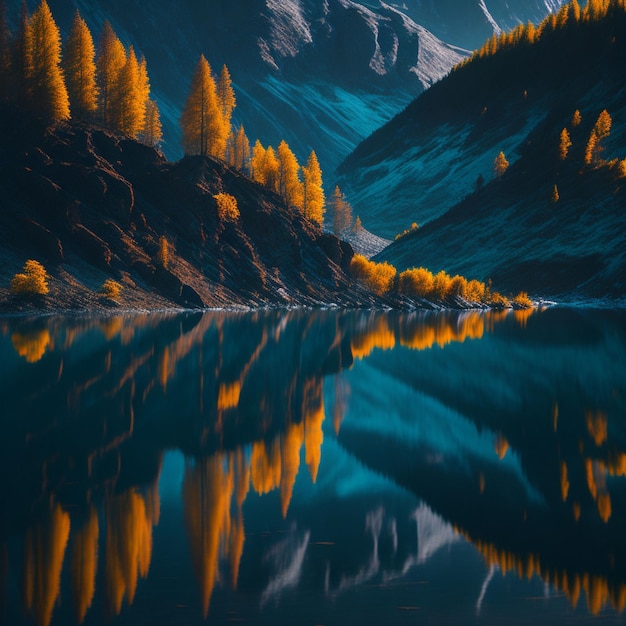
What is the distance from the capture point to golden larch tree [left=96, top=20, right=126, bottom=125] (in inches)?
4712

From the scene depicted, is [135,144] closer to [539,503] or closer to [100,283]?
[100,283]

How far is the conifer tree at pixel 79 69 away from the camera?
377 ft

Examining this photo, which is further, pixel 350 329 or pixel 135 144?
pixel 135 144

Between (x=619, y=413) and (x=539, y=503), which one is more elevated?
(x=619, y=413)

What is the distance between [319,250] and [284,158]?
19660 millimetres

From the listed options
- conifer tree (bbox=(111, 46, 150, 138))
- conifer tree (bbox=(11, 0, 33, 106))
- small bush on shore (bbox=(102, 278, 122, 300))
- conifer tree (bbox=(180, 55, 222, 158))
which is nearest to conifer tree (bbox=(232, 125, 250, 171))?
conifer tree (bbox=(180, 55, 222, 158))

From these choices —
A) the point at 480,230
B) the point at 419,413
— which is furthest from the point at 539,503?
the point at 480,230

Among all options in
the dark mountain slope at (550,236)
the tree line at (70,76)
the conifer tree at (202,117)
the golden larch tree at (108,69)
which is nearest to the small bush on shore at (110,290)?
the tree line at (70,76)

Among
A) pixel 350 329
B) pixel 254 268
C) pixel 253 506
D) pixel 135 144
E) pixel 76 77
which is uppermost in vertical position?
pixel 76 77

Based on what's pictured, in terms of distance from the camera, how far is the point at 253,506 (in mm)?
22172

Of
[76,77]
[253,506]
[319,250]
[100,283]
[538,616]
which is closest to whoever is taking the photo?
A: [538,616]

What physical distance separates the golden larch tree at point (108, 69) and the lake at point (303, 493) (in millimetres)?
76063

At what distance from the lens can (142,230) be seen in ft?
344

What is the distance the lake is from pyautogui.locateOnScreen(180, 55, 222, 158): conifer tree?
81.0m
